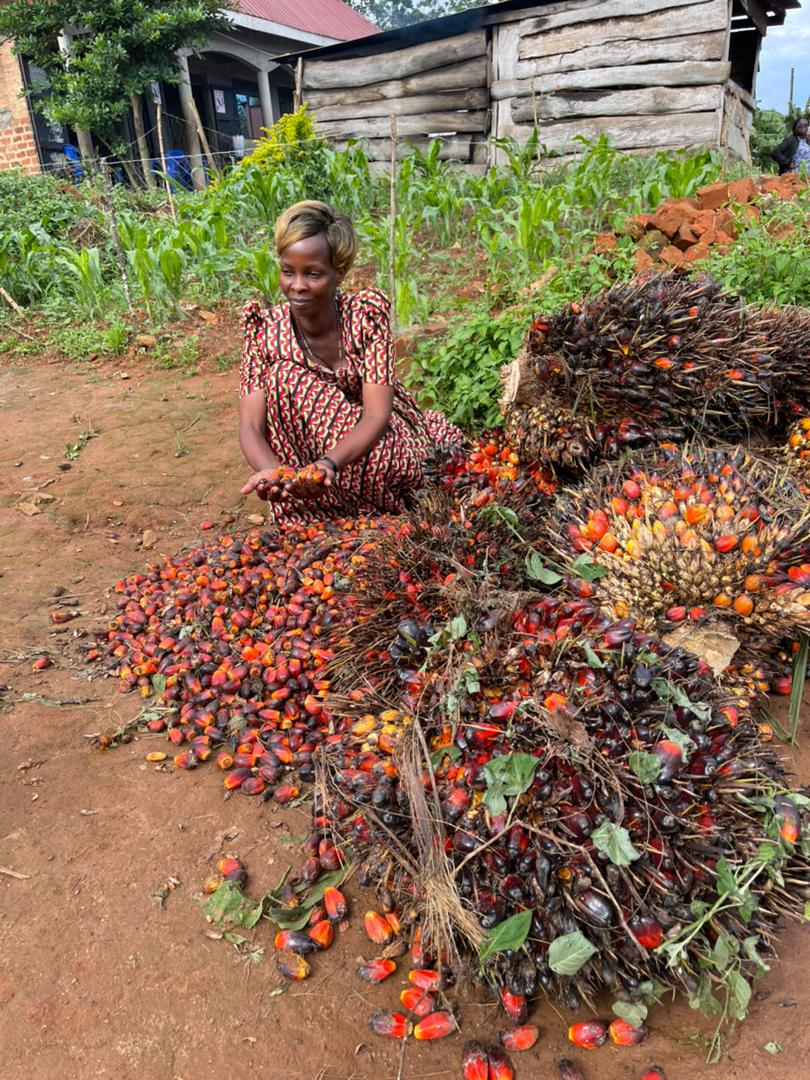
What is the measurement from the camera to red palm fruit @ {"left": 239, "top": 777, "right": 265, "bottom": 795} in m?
1.97

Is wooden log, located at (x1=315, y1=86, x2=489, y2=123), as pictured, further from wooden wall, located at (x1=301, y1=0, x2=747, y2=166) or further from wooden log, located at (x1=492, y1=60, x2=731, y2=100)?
wooden log, located at (x1=492, y1=60, x2=731, y2=100)

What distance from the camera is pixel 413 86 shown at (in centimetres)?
895

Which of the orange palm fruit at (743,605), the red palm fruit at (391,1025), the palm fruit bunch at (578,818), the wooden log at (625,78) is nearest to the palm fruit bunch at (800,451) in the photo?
the orange palm fruit at (743,605)

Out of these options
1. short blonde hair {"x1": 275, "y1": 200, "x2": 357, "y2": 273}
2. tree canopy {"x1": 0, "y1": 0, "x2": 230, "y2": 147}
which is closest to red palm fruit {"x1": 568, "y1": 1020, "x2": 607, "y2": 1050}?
short blonde hair {"x1": 275, "y1": 200, "x2": 357, "y2": 273}

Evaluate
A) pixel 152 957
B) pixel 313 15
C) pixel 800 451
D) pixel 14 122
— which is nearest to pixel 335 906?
pixel 152 957

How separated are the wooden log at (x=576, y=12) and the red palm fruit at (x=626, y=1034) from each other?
873cm

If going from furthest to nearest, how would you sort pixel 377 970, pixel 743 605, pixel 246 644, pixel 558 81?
pixel 558 81 < pixel 246 644 < pixel 743 605 < pixel 377 970

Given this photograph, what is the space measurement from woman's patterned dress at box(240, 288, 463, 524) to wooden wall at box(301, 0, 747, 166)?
5.85 meters

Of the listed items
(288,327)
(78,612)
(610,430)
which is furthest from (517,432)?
(78,612)

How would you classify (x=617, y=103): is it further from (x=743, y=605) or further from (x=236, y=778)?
(x=236, y=778)

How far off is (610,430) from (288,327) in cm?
131

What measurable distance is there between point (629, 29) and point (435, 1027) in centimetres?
901

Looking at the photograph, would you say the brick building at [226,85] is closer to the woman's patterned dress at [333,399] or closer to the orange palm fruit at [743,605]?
the woman's patterned dress at [333,399]

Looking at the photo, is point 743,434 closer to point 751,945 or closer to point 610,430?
point 610,430
